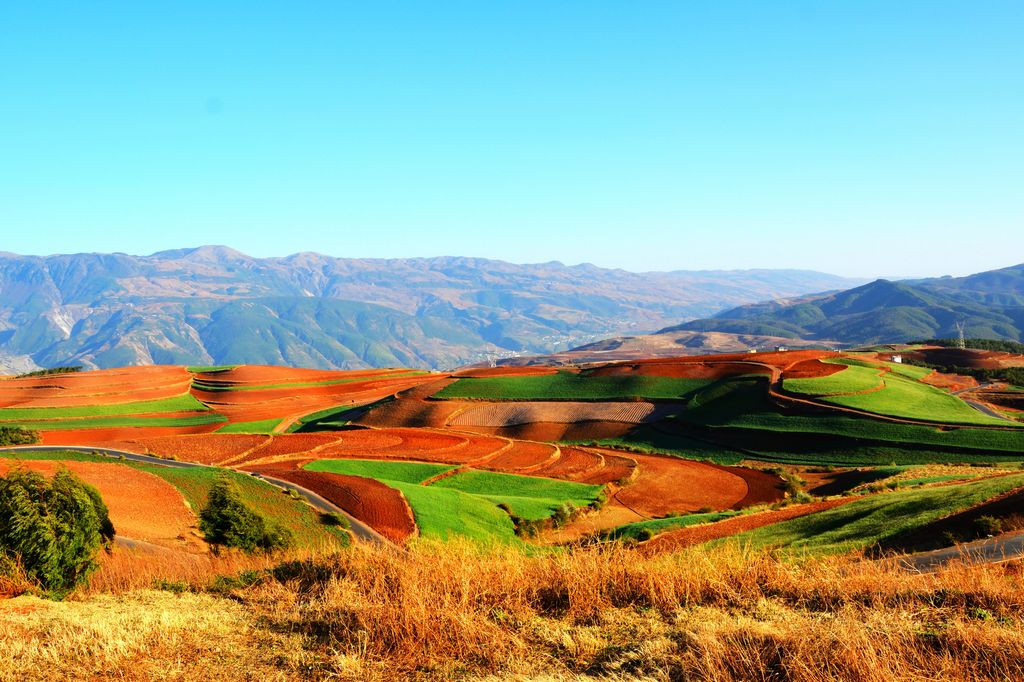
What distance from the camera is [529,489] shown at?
163 feet

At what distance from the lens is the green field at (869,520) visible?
917 inches

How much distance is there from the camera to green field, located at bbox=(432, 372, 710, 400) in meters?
79.3

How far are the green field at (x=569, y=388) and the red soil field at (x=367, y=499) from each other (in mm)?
44319

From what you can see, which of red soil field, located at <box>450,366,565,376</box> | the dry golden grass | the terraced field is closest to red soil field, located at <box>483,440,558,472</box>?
the terraced field

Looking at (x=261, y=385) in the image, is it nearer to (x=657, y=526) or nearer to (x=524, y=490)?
(x=524, y=490)

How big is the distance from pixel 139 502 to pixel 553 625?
29.8m

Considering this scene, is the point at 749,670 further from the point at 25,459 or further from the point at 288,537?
the point at 25,459

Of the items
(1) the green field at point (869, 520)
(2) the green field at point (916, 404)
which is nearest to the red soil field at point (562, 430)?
(2) the green field at point (916, 404)

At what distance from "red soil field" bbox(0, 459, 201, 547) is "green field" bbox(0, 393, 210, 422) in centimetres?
4340

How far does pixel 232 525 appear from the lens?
949 inches

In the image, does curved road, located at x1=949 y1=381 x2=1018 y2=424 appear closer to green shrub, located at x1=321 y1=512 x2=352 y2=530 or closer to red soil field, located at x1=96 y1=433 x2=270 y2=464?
green shrub, located at x1=321 y1=512 x2=352 y2=530

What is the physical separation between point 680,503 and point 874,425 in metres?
24.8

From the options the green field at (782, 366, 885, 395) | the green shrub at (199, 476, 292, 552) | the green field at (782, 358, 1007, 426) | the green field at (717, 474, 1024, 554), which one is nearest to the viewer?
the green field at (717, 474, 1024, 554)

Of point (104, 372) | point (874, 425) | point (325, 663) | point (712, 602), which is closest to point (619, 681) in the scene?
point (712, 602)
